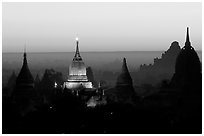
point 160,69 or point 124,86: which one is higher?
point 160,69

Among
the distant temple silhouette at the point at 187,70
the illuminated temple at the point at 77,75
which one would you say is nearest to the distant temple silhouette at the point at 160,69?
the distant temple silhouette at the point at 187,70

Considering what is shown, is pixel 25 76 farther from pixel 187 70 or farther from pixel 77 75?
pixel 187 70

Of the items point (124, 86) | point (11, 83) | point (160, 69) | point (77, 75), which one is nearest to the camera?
point (160, 69)

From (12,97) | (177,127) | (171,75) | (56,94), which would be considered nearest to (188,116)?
(177,127)

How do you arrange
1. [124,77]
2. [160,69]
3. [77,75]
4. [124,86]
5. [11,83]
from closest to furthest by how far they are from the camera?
[160,69]
[11,83]
[124,77]
[124,86]
[77,75]

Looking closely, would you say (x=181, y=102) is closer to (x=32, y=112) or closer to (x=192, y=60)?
(x=192, y=60)

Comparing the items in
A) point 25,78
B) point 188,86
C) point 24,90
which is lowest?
point 24,90

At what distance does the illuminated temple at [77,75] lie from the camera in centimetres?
1364

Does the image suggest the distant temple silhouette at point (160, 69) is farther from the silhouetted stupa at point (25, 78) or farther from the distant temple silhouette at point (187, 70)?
the silhouetted stupa at point (25, 78)

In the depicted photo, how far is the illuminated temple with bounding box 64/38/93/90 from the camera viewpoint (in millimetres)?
13641

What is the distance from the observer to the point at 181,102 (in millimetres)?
11250

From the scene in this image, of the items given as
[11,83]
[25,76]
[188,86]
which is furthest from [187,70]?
[11,83]

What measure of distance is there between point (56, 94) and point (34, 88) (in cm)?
60

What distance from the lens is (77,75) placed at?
48.3 ft
